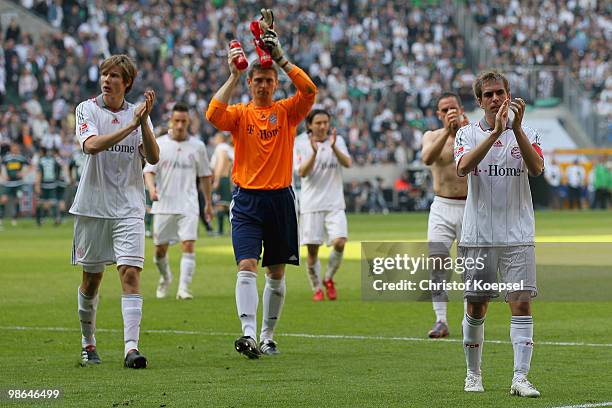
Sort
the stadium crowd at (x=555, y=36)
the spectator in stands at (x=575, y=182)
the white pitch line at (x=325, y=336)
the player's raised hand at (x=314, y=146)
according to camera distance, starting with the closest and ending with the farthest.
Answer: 1. the white pitch line at (x=325, y=336)
2. the player's raised hand at (x=314, y=146)
3. the spectator in stands at (x=575, y=182)
4. the stadium crowd at (x=555, y=36)

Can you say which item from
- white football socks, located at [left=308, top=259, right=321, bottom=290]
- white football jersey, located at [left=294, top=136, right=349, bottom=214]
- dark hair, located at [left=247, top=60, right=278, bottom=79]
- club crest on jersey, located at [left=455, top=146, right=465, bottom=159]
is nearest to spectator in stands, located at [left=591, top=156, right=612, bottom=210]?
white football jersey, located at [left=294, top=136, right=349, bottom=214]

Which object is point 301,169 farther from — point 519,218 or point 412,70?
point 412,70

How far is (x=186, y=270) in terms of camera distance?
1783 centimetres

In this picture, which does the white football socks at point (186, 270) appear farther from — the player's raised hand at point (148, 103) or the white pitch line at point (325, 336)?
the player's raised hand at point (148, 103)

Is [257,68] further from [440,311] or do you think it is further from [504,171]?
[440,311]

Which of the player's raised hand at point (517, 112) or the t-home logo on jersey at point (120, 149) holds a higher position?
the player's raised hand at point (517, 112)

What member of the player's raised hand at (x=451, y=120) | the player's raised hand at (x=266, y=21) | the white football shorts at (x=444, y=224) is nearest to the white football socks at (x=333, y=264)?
the white football shorts at (x=444, y=224)

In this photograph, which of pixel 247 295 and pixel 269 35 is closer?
pixel 269 35

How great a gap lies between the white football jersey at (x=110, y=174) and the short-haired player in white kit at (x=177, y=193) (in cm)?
648

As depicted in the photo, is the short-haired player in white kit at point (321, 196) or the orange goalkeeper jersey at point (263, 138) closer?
the orange goalkeeper jersey at point (263, 138)

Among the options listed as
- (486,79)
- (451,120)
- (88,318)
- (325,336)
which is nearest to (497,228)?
(486,79)

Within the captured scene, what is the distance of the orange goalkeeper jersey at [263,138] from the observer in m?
11.6

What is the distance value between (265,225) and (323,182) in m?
6.34

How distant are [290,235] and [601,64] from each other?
45.6 metres
